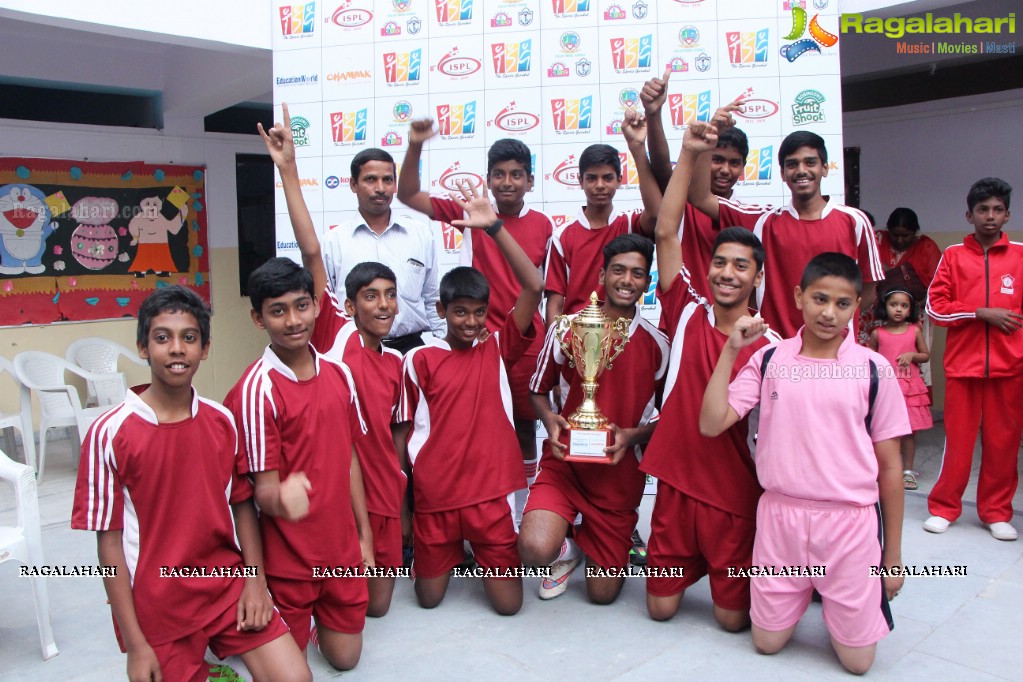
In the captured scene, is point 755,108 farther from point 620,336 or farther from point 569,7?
point 620,336

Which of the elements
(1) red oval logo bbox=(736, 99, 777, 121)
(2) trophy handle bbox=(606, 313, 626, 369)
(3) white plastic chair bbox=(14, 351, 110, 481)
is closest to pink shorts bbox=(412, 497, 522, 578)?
(2) trophy handle bbox=(606, 313, 626, 369)

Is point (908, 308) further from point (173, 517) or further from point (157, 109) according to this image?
point (157, 109)

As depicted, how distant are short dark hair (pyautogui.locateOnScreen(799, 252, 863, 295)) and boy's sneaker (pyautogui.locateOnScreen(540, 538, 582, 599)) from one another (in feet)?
4.74

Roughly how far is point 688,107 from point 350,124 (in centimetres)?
210

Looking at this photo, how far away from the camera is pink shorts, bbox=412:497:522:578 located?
124 inches

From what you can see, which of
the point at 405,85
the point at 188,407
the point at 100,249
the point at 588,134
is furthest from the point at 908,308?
the point at 100,249

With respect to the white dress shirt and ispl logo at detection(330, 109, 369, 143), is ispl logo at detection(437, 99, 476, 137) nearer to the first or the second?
ispl logo at detection(330, 109, 369, 143)

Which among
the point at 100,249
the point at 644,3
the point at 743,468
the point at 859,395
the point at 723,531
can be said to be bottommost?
the point at 723,531

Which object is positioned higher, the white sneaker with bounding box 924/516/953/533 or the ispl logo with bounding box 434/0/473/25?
the ispl logo with bounding box 434/0/473/25

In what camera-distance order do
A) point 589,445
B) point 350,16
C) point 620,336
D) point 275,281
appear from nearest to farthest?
point 275,281, point 589,445, point 620,336, point 350,16

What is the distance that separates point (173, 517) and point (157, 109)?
6111 mm

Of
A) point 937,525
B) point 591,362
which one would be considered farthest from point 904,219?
point 591,362

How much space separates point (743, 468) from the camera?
2959 millimetres

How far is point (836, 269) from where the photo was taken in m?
2.66
